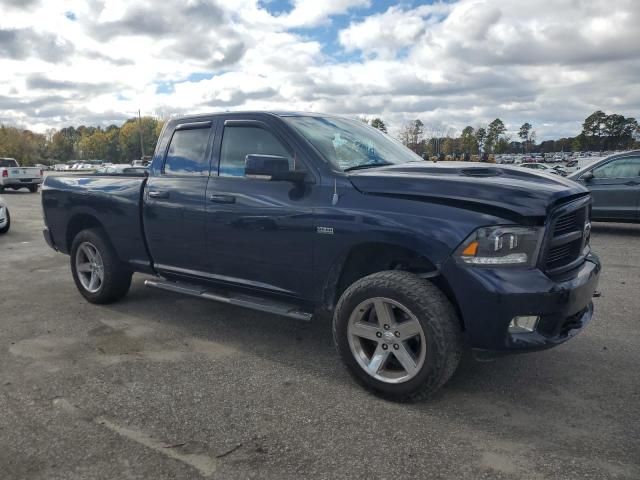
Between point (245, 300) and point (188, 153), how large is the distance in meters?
1.46

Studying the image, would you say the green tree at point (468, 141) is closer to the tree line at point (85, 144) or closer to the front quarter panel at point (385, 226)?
the tree line at point (85, 144)

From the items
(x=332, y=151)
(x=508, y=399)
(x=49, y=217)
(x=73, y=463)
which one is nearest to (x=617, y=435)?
(x=508, y=399)

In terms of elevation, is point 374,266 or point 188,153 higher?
point 188,153

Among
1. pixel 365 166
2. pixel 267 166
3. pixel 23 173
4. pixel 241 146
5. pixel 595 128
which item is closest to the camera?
pixel 267 166

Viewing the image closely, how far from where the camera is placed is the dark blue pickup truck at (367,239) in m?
3.06

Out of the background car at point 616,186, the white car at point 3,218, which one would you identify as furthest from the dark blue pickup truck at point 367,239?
the white car at point 3,218

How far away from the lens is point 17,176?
24500mm

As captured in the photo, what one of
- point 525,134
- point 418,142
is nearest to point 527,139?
point 525,134

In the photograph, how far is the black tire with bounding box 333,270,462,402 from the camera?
3137mm

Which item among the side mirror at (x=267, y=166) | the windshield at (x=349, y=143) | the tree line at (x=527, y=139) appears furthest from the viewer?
the tree line at (x=527, y=139)

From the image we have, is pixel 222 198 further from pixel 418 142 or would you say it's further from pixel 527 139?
pixel 527 139

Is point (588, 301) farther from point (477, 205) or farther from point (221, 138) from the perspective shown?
point (221, 138)

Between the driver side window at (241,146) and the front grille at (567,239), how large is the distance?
1.99 m

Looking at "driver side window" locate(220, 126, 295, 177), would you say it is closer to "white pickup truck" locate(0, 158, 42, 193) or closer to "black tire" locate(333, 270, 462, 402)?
"black tire" locate(333, 270, 462, 402)
